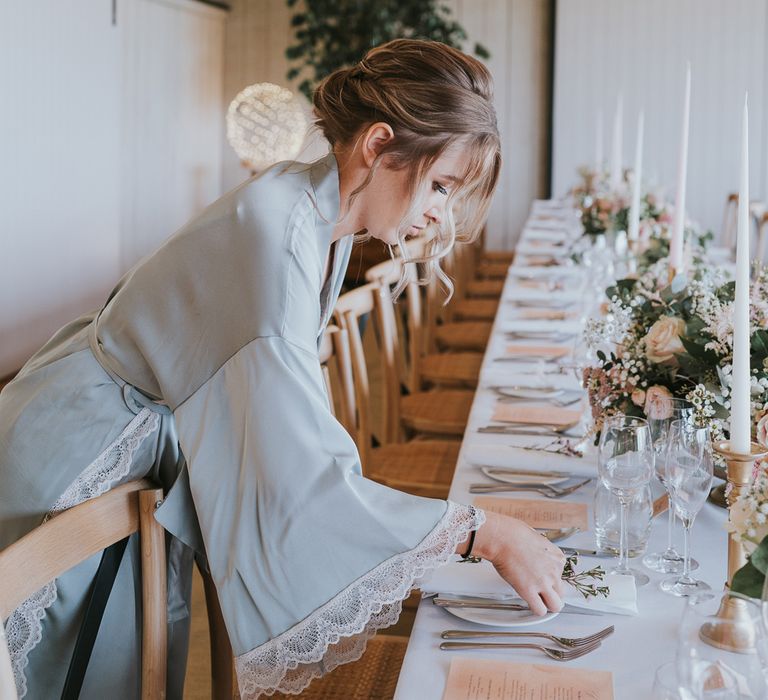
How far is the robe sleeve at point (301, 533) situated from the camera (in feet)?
4.55

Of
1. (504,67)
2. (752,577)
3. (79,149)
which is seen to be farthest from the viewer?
(504,67)

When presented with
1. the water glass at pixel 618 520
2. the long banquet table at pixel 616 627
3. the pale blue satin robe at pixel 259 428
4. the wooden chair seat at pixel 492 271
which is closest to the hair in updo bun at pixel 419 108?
the pale blue satin robe at pixel 259 428

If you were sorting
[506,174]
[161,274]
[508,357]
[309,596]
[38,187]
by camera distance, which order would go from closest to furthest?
[309,596], [161,274], [508,357], [38,187], [506,174]

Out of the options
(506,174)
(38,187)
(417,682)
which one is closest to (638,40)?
(506,174)

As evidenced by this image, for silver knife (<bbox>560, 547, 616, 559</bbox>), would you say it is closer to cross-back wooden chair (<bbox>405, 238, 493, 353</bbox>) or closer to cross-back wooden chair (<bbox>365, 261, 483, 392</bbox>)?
cross-back wooden chair (<bbox>365, 261, 483, 392</bbox>)

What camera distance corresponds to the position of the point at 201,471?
1441 mm

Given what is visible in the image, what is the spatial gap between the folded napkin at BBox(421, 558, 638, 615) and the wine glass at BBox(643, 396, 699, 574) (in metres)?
0.14

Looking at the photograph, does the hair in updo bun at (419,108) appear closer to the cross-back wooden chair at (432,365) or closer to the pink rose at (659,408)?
the pink rose at (659,408)

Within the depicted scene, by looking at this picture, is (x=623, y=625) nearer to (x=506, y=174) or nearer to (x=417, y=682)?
(x=417, y=682)

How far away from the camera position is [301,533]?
4.57 ft

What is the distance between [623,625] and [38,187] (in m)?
5.09

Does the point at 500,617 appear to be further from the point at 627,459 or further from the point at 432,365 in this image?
the point at 432,365

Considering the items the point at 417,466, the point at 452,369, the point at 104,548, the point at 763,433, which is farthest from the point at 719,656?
the point at 452,369

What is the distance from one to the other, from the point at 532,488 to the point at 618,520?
375 mm
